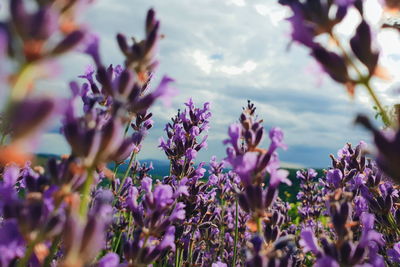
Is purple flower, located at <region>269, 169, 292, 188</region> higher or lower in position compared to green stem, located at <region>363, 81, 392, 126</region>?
lower

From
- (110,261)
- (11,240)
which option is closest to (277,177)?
(110,261)

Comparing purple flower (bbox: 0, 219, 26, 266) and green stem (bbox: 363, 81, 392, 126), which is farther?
purple flower (bbox: 0, 219, 26, 266)

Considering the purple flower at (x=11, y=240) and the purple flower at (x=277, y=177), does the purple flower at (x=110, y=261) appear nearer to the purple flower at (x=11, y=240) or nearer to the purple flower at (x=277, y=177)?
the purple flower at (x=11, y=240)

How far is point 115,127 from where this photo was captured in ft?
3.99

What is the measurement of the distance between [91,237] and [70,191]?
28cm

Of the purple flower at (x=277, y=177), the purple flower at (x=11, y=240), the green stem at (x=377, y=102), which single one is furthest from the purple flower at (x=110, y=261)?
the green stem at (x=377, y=102)

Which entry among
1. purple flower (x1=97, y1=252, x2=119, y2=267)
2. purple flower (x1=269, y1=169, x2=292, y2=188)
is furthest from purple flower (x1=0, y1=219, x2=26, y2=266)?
purple flower (x1=269, y1=169, x2=292, y2=188)

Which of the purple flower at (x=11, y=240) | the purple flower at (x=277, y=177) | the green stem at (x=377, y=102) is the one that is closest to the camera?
the green stem at (x=377, y=102)

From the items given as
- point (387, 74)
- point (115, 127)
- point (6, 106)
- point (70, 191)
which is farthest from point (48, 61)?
point (387, 74)

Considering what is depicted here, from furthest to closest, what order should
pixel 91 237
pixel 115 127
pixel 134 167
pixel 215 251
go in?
pixel 215 251 < pixel 134 167 < pixel 115 127 < pixel 91 237

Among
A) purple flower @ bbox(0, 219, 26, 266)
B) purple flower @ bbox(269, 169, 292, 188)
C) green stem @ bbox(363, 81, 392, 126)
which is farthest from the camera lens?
purple flower @ bbox(269, 169, 292, 188)

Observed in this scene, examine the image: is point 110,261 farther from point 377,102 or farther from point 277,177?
point 377,102

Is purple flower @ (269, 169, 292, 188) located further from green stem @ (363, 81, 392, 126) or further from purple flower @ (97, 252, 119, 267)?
purple flower @ (97, 252, 119, 267)

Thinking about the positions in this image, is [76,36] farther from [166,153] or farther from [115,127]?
[166,153]
